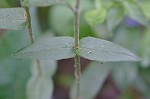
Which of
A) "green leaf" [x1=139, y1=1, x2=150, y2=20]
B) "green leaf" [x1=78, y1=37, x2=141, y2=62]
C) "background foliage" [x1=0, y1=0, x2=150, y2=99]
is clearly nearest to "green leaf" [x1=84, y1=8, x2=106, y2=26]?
"background foliage" [x1=0, y1=0, x2=150, y2=99]

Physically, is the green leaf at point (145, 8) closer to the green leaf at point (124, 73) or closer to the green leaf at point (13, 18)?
the green leaf at point (124, 73)

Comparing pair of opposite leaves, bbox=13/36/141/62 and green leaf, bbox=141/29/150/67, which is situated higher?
pair of opposite leaves, bbox=13/36/141/62

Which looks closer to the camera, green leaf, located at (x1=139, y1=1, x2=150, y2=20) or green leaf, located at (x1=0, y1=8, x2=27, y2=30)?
green leaf, located at (x1=0, y1=8, x2=27, y2=30)

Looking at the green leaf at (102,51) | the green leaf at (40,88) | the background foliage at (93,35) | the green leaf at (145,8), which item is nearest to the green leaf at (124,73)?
the background foliage at (93,35)

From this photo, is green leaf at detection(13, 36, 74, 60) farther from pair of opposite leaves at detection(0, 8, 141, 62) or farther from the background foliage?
the background foliage

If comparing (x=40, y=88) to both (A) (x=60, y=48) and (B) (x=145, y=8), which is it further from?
(B) (x=145, y=8)

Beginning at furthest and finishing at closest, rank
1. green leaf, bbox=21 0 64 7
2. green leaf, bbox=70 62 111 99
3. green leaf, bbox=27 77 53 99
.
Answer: green leaf, bbox=70 62 111 99 → green leaf, bbox=27 77 53 99 → green leaf, bbox=21 0 64 7

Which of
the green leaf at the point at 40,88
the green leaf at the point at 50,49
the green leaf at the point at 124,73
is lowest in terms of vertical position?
the green leaf at the point at 124,73
